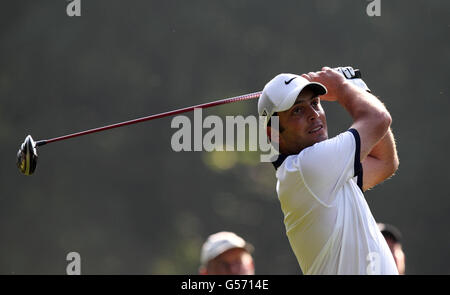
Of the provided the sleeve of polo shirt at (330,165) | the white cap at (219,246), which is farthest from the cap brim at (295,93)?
the white cap at (219,246)

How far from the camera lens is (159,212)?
13539 mm

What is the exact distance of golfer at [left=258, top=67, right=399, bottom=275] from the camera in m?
3.22

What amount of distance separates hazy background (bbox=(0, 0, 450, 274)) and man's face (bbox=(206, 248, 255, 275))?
864cm

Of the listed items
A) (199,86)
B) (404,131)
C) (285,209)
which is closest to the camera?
(285,209)

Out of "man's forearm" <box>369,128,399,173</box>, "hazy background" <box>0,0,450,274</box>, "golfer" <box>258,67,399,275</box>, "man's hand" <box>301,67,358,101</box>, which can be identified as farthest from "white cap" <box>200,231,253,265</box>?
"hazy background" <box>0,0,450,274</box>

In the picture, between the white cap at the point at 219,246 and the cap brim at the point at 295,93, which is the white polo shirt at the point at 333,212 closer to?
the cap brim at the point at 295,93

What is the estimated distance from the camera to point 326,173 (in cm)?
330

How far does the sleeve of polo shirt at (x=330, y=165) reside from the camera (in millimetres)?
3299

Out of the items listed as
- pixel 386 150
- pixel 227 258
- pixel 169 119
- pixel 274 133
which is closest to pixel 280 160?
pixel 274 133

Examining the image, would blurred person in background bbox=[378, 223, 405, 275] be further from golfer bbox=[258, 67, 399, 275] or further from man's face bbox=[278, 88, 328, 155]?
man's face bbox=[278, 88, 328, 155]

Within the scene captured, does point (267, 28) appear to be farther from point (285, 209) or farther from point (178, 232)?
point (285, 209)

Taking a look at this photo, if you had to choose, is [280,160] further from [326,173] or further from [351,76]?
[351,76]

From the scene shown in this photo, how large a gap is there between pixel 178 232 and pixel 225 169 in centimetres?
124

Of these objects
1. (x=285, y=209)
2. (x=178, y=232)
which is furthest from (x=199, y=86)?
(x=285, y=209)
